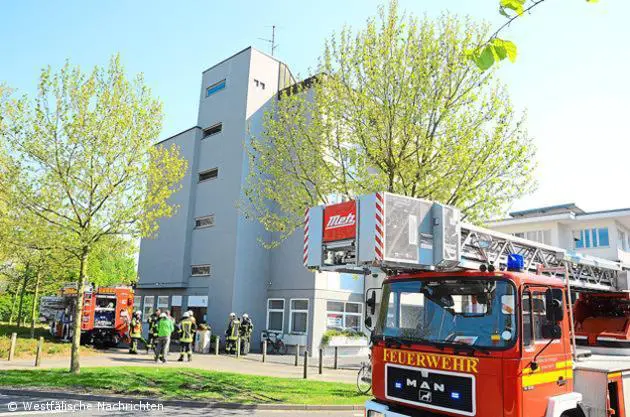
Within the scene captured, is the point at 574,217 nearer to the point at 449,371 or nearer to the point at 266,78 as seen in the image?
the point at 266,78

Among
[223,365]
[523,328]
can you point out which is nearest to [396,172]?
[523,328]

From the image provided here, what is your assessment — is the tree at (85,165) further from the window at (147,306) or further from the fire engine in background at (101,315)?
the window at (147,306)

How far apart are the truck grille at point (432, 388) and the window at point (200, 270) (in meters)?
21.3

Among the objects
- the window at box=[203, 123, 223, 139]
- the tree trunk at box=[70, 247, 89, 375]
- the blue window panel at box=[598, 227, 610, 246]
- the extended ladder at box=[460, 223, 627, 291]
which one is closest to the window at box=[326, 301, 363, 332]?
the window at box=[203, 123, 223, 139]

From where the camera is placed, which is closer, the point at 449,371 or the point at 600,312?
the point at 449,371

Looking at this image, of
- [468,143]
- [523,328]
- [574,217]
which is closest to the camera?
[523,328]

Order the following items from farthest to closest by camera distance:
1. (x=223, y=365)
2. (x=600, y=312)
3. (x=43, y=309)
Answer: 1. (x=43, y=309)
2. (x=223, y=365)
3. (x=600, y=312)

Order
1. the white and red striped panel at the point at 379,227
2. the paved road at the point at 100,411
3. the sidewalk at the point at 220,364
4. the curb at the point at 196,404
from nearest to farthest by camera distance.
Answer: the white and red striped panel at the point at 379,227 < the paved road at the point at 100,411 < the curb at the point at 196,404 < the sidewalk at the point at 220,364

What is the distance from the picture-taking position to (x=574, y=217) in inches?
1272

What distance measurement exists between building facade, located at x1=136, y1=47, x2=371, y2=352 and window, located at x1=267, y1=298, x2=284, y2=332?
0.02 metres

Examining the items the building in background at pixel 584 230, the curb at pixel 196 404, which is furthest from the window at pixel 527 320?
the building in background at pixel 584 230

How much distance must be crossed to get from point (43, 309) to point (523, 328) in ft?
91.7

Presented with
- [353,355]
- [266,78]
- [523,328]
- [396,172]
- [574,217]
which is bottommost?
[353,355]

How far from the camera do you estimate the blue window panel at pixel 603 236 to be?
104 ft
